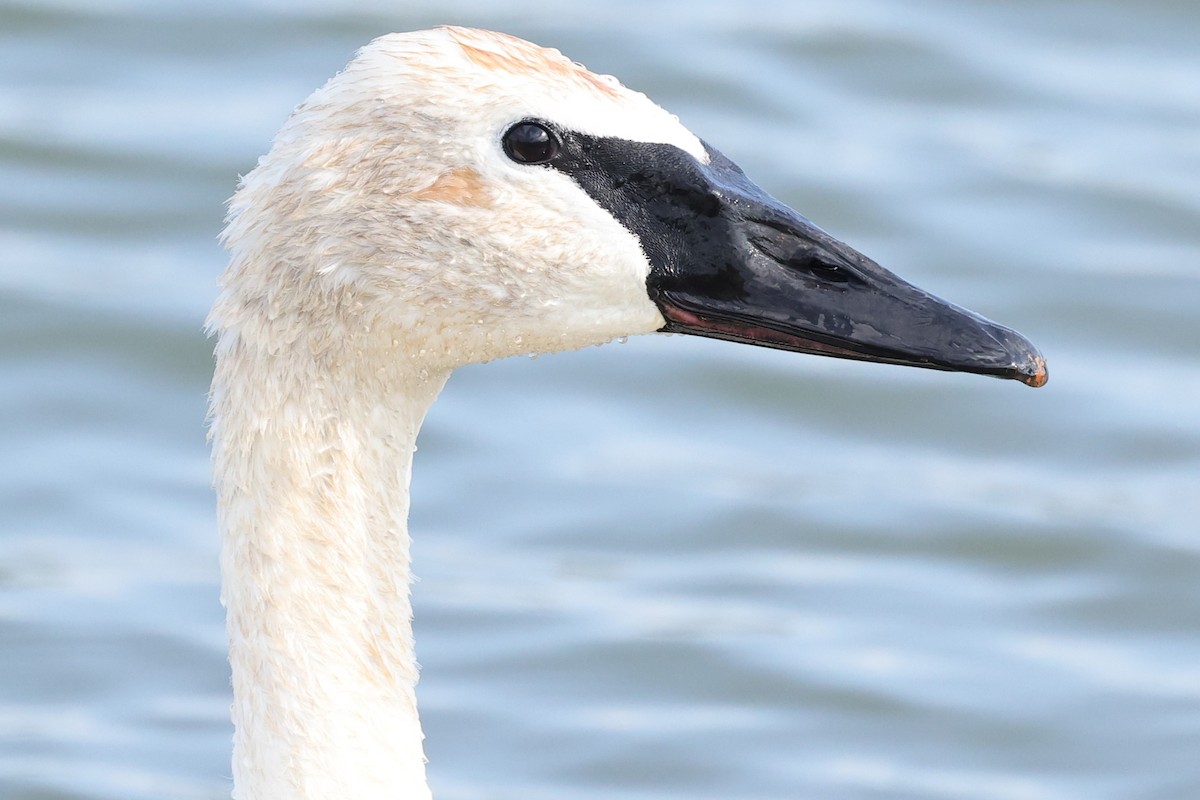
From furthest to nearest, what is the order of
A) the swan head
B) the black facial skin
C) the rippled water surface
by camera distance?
the rippled water surface → the black facial skin → the swan head

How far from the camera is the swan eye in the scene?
166 inches

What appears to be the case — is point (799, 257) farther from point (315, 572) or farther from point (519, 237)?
point (315, 572)

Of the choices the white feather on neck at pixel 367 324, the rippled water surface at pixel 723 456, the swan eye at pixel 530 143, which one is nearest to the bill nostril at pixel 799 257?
the white feather on neck at pixel 367 324

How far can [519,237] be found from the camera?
4270mm

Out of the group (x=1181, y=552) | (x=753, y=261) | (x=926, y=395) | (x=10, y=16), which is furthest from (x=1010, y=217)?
(x=753, y=261)

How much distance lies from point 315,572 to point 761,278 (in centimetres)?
98

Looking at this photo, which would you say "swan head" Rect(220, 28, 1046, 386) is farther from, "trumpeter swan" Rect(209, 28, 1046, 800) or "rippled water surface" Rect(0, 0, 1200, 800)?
"rippled water surface" Rect(0, 0, 1200, 800)

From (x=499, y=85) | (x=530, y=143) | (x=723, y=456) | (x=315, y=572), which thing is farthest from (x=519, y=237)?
(x=723, y=456)

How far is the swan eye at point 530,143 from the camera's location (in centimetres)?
423

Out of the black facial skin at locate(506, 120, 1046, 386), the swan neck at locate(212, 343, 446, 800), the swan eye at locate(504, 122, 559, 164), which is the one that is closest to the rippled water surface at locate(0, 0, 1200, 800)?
the swan neck at locate(212, 343, 446, 800)

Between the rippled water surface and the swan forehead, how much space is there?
300 centimetres

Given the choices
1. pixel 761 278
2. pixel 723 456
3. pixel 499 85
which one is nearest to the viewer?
pixel 499 85

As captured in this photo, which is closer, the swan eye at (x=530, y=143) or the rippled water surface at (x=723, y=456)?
the swan eye at (x=530, y=143)

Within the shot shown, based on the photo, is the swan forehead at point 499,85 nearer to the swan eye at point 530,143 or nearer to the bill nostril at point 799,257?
the swan eye at point 530,143
